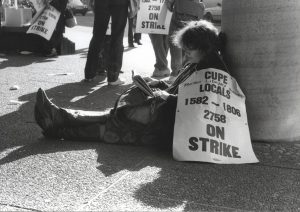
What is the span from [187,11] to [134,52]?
4.36 m

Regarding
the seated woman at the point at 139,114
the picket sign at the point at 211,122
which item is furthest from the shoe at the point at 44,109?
the picket sign at the point at 211,122

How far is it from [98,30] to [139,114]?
3.14 meters

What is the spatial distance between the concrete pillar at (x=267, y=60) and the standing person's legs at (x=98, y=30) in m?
2.77

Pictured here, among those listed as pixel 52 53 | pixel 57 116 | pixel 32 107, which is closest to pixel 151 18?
pixel 52 53

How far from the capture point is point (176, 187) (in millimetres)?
3648

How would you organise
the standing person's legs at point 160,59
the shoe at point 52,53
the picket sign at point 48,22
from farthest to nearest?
the shoe at point 52,53
the picket sign at point 48,22
the standing person's legs at point 160,59

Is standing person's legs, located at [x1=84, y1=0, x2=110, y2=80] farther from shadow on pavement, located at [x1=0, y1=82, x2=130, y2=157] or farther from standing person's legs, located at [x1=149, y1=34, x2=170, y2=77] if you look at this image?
standing person's legs, located at [x1=149, y1=34, x2=170, y2=77]

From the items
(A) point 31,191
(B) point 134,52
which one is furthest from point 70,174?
(B) point 134,52

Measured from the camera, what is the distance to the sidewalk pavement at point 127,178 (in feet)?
Result: 11.1

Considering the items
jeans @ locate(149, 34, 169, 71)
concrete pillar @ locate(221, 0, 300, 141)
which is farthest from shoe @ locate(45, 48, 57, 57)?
concrete pillar @ locate(221, 0, 300, 141)

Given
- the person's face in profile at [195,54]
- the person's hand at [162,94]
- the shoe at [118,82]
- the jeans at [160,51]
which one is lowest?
the shoe at [118,82]

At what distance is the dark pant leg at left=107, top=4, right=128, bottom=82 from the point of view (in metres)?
7.12

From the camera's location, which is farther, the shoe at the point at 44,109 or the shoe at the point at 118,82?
the shoe at the point at 118,82

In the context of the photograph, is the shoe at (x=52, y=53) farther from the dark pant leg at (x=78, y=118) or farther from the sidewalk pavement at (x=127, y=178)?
the dark pant leg at (x=78, y=118)
